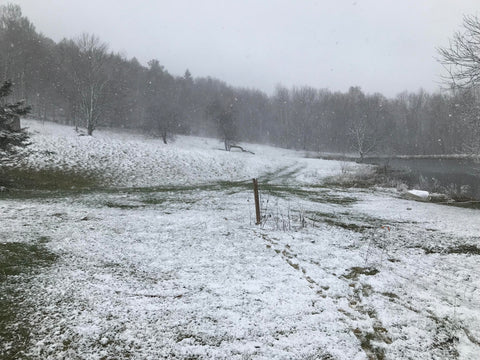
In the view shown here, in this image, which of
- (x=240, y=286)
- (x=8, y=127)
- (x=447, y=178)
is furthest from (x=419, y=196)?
(x=8, y=127)

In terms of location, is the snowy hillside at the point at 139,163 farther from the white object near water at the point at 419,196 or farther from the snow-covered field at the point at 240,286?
the snow-covered field at the point at 240,286

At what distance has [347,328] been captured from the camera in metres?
3.97

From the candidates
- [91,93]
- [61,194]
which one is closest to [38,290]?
[61,194]

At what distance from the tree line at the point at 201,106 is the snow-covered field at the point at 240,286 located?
441 inches

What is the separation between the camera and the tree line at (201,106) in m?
42.3

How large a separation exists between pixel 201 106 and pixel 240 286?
81839 mm

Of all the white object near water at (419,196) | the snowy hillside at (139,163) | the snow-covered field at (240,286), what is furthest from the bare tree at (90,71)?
the white object near water at (419,196)

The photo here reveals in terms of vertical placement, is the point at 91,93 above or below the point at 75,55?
below

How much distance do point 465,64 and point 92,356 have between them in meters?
17.3

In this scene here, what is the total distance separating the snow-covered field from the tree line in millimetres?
11211

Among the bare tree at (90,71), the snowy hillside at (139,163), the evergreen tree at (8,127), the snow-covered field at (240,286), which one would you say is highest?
the bare tree at (90,71)

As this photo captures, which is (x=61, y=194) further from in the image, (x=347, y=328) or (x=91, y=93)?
(x=91, y=93)

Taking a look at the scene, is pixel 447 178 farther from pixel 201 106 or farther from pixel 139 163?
pixel 201 106

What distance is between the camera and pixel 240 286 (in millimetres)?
5090
